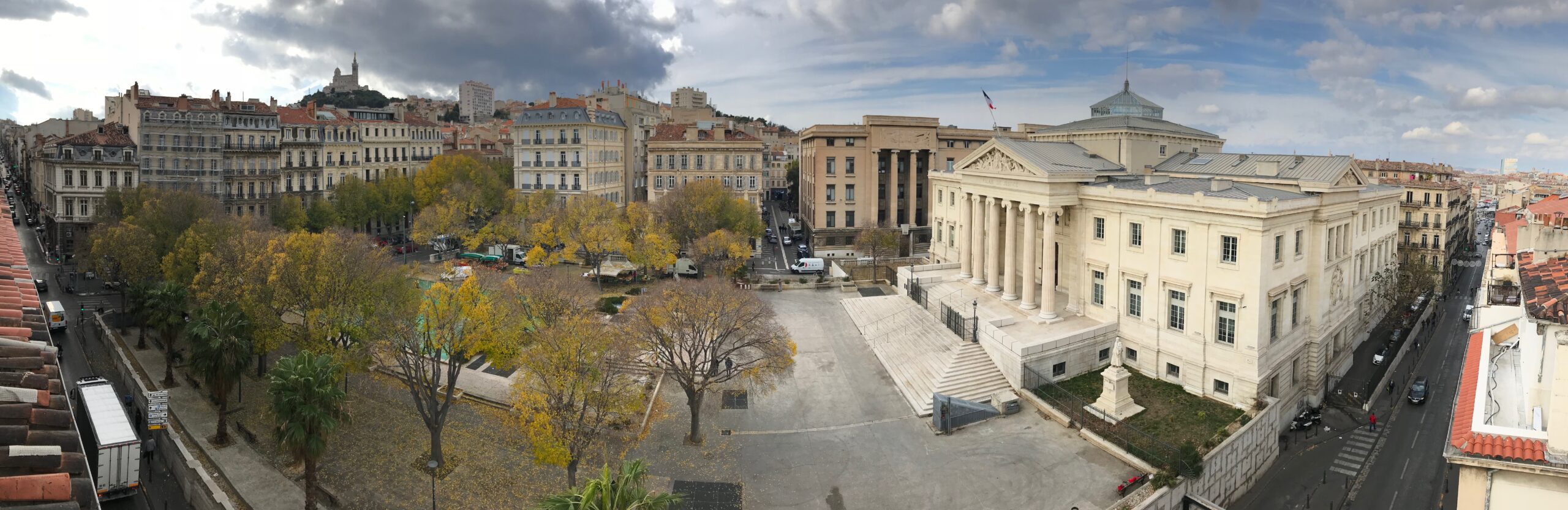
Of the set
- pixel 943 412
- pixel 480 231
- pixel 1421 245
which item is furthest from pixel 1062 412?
pixel 1421 245

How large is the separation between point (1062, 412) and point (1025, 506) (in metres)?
8.85

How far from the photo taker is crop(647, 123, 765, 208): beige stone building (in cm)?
9519

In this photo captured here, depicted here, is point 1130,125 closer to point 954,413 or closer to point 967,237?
point 967,237

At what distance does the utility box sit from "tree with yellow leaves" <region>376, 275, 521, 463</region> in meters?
21.9

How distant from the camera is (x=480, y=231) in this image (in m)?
78.2

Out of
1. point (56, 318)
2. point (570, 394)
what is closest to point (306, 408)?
point (570, 394)

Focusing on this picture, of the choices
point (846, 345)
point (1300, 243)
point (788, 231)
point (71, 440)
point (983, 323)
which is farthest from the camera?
point (788, 231)

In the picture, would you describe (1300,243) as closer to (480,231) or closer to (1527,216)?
(1527,216)

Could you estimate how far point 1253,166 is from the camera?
50.3 m

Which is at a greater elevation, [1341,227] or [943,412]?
[1341,227]

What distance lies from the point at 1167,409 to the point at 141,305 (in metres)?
55.6

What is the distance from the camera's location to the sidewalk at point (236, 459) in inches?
1278

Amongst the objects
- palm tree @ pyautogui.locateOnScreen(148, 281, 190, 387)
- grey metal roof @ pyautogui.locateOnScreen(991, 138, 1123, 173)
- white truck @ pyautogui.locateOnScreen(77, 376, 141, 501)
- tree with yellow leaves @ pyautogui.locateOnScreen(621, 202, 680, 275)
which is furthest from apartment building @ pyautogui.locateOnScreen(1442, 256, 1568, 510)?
palm tree @ pyautogui.locateOnScreen(148, 281, 190, 387)

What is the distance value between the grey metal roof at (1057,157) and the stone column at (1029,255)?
99.5 inches
